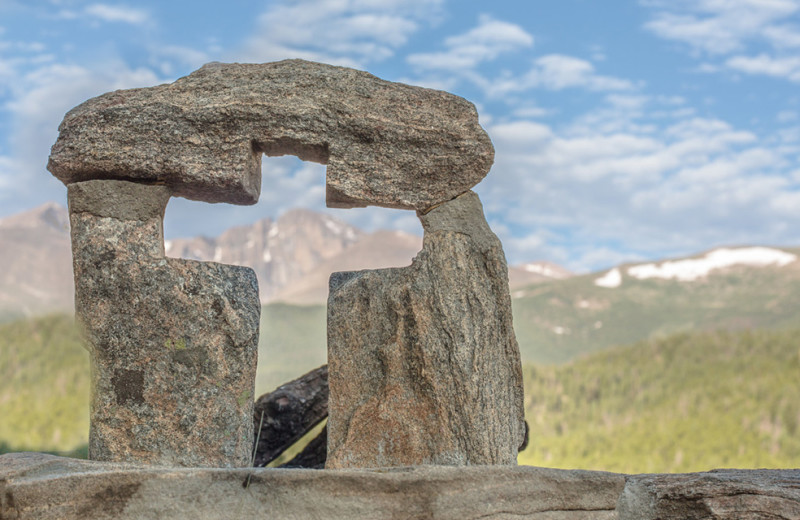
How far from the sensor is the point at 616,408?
14188 mm

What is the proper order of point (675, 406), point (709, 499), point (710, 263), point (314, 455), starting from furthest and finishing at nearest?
point (710, 263) → point (675, 406) → point (314, 455) → point (709, 499)

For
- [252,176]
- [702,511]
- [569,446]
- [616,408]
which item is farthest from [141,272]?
[616,408]

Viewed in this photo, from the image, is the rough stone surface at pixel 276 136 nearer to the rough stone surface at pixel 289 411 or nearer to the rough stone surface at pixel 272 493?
the rough stone surface at pixel 272 493

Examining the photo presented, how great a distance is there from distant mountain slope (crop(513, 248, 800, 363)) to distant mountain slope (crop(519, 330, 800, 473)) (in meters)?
13.2

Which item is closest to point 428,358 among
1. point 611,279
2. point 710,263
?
point 611,279

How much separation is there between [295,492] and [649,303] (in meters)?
32.1

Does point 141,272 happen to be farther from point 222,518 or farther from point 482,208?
point 482,208

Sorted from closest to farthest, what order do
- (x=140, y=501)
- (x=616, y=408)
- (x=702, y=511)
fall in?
(x=140, y=501), (x=702, y=511), (x=616, y=408)

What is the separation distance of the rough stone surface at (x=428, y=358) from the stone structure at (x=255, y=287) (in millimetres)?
10

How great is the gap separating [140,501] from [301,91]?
2932 millimetres

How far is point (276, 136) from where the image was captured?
5.06m

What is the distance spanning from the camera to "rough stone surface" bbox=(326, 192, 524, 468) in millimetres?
4812

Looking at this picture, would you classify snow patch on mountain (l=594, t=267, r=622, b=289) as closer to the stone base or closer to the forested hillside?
the forested hillside

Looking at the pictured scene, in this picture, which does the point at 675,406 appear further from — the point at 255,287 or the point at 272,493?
the point at 272,493
